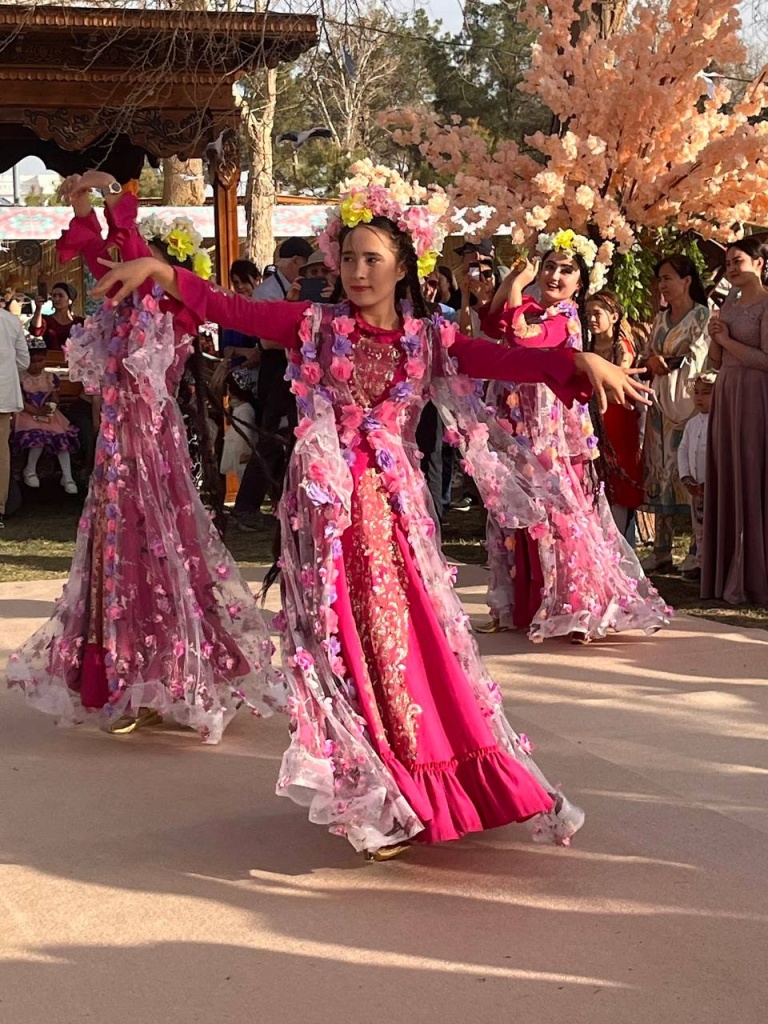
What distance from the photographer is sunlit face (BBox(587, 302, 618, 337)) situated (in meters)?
7.80

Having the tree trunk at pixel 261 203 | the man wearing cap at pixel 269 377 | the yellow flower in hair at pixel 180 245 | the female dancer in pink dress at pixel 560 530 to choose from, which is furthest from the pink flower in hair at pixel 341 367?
the tree trunk at pixel 261 203

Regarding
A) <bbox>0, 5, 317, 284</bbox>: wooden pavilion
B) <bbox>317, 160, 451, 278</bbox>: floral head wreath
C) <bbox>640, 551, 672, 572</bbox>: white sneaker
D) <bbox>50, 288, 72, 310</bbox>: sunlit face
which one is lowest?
<bbox>640, 551, 672, 572</bbox>: white sneaker

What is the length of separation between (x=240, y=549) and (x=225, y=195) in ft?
12.8

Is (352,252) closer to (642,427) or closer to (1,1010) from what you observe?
(1,1010)

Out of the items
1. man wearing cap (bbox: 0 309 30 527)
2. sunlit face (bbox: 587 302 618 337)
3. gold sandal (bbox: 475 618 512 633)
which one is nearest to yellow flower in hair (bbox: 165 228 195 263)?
gold sandal (bbox: 475 618 512 633)

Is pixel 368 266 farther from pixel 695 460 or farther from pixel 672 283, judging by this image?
pixel 695 460

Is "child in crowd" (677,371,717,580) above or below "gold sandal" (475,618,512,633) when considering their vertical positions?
above

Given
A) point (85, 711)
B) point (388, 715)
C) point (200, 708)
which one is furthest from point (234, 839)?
point (85, 711)

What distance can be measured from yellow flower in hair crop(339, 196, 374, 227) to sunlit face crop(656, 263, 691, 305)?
425 centimetres

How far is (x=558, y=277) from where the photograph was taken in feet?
22.8

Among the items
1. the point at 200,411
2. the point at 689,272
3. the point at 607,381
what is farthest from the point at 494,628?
the point at 607,381

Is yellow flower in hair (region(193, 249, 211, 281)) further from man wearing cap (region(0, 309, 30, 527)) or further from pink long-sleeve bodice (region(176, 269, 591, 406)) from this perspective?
man wearing cap (region(0, 309, 30, 527))

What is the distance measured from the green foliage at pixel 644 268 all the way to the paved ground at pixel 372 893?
518cm

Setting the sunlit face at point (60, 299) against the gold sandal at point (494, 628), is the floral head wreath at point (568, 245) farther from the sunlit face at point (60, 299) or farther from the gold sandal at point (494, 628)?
the sunlit face at point (60, 299)
